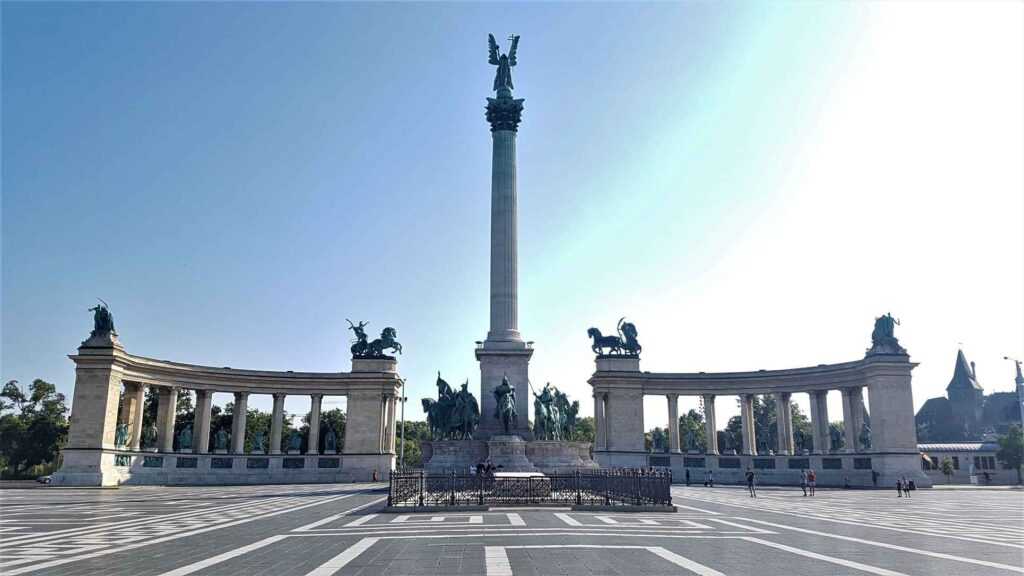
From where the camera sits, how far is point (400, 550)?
17000mm

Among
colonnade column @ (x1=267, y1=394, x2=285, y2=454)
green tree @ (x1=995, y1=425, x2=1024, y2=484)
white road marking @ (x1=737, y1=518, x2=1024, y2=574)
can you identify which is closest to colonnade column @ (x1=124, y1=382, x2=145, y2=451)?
colonnade column @ (x1=267, y1=394, x2=285, y2=454)

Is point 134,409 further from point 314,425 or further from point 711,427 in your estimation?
point 711,427

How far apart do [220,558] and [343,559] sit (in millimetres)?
3084

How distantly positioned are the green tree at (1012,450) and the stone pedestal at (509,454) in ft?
239

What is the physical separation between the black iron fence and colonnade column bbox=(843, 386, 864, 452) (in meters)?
47.7

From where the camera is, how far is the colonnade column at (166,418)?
6656cm

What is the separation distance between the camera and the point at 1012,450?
87188mm

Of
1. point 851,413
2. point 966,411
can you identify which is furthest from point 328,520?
point 966,411

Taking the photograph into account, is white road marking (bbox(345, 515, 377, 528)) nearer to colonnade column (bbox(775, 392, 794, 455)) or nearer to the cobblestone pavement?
the cobblestone pavement

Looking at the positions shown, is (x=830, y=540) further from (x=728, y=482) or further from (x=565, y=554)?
(x=728, y=482)

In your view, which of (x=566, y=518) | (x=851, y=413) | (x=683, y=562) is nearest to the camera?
(x=683, y=562)

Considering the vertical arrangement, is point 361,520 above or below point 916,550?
below

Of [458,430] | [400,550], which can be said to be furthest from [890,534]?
[458,430]

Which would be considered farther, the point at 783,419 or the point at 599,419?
the point at 599,419
